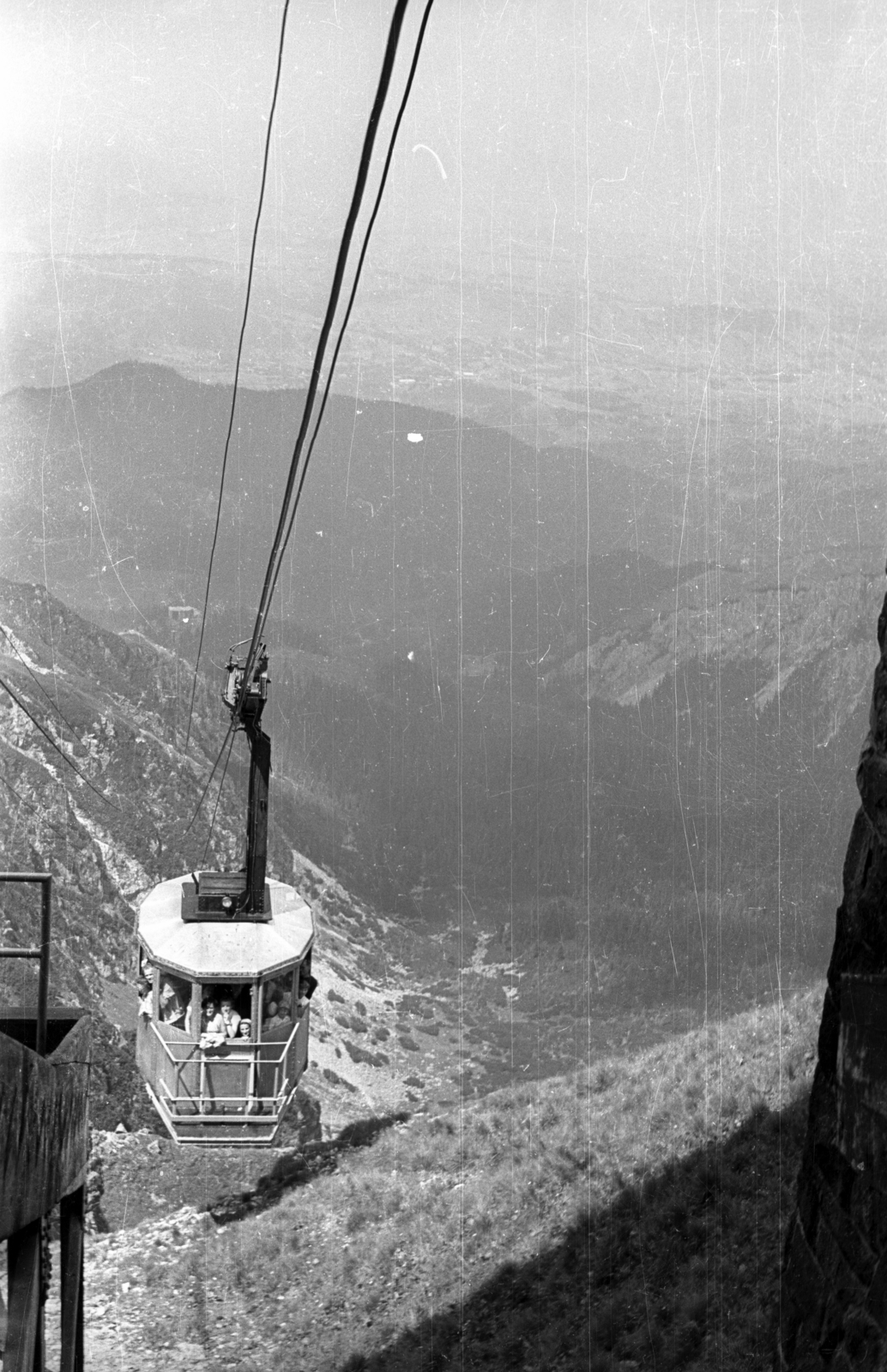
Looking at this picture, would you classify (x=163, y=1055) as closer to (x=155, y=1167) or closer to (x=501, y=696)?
(x=155, y=1167)

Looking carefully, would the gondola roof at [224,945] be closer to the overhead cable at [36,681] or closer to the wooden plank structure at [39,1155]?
the wooden plank structure at [39,1155]

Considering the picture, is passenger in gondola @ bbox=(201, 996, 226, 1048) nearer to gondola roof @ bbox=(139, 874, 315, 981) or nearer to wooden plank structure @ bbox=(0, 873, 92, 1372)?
gondola roof @ bbox=(139, 874, 315, 981)

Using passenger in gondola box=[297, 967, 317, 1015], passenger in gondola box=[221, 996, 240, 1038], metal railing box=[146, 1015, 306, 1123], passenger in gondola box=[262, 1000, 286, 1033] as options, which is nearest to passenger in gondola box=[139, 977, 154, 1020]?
metal railing box=[146, 1015, 306, 1123]

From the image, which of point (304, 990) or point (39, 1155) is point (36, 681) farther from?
point (39, 1155)

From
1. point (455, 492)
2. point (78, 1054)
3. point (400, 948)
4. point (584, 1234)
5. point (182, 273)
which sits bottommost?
point (400, 948)

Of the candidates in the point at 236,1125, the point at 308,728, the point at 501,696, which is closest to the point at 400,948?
the point at 308,728

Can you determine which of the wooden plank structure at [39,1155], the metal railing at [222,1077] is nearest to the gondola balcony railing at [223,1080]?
the metal railing at [222,1077]

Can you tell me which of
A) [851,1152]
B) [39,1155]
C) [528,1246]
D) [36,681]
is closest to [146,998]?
[39,1155]

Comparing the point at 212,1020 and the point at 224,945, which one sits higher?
the point at 224,945


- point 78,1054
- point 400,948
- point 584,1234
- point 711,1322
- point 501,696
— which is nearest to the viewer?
point 78,1054
